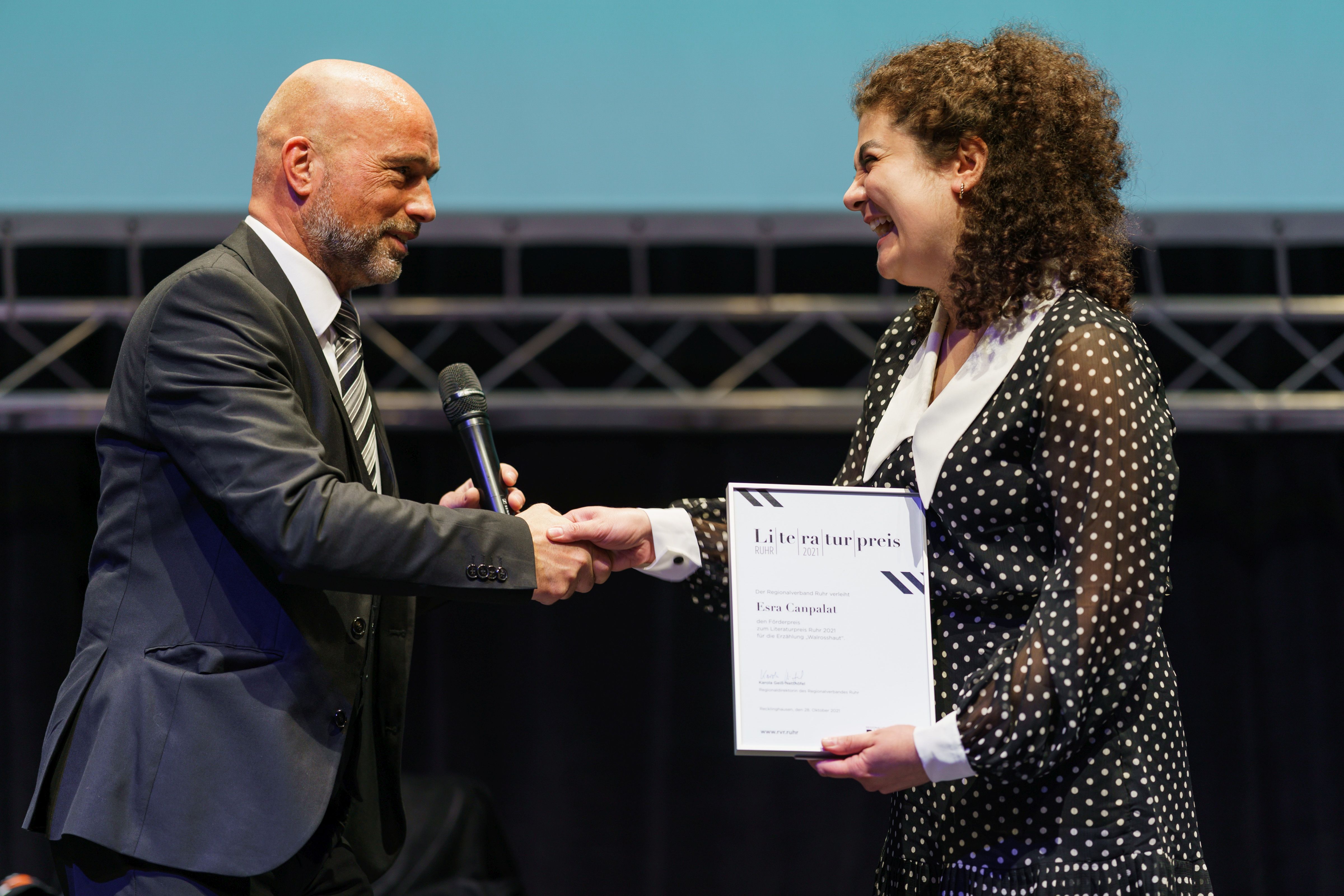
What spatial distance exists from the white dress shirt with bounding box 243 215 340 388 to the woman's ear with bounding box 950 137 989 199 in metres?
1.05

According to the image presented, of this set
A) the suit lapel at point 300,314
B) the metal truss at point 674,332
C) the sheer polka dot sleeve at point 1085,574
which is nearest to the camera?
the sheer polka dot sleeve at point 1085,574

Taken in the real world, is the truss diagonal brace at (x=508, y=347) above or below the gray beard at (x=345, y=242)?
above

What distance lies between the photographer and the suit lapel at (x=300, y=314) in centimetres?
188

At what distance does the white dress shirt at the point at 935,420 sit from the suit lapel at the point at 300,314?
1.80 feet

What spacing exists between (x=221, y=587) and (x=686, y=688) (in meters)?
3.17

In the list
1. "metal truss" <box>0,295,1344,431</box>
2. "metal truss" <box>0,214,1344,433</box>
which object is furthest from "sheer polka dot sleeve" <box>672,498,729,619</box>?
"metal truss" <box>0,295,1344,431</box>

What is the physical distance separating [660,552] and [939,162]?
0.83m

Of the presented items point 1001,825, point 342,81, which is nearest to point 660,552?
point 1001,825

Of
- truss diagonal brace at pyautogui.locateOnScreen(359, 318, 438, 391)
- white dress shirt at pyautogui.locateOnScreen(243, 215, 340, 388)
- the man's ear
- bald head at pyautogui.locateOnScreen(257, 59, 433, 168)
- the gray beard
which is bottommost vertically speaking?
white dress shirt at pyautogui.locateOnScreen(243, 215, 340, 388)

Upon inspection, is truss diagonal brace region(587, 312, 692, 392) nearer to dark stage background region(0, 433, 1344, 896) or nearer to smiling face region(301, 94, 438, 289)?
dark stage background region(0, 433, 1344, 896)

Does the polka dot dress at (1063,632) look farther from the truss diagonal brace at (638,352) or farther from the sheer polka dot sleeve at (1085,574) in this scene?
the truss diagonal brace at (638,352)

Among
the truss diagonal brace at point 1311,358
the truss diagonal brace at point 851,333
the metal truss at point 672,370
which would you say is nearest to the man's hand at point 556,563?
the metal truss at point 672,370

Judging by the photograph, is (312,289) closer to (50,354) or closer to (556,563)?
(556,563)

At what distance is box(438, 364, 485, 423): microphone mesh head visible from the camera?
6.88 ft
